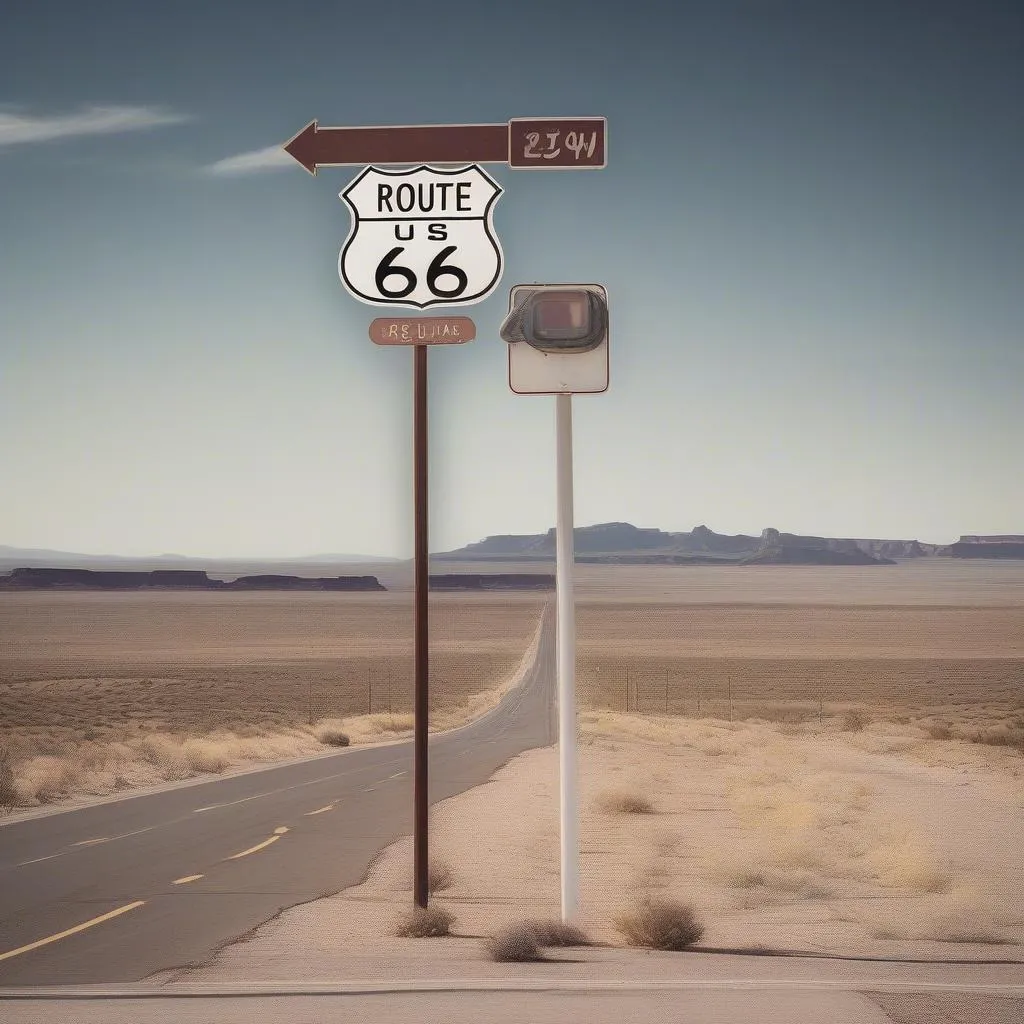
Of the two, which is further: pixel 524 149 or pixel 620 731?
pixel 620 731

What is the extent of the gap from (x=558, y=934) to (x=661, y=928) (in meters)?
0.69

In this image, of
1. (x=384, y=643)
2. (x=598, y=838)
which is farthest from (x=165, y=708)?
Answer: (x=384, y=643)

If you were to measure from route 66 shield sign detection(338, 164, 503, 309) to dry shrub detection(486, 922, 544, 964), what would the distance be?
4095 mm

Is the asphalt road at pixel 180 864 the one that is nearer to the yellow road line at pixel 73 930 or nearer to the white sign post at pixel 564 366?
the yellow road line at pixel 73 930

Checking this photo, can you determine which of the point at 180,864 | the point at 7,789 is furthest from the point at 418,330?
the point at 7,789

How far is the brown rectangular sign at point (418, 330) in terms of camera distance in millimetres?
7797

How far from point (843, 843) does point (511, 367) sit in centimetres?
968

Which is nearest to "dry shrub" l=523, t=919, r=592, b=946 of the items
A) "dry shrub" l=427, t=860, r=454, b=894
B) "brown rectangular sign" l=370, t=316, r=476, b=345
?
A: "dry shrub" l=427, t=860, r=454, b=894

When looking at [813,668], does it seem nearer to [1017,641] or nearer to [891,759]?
[1017,641]

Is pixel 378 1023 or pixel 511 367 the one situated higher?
pixel 511 367

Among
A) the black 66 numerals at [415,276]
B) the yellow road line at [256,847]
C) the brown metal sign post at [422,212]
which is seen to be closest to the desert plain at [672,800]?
the yellow road line at [256,847]

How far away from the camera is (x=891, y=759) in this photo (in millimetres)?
27859

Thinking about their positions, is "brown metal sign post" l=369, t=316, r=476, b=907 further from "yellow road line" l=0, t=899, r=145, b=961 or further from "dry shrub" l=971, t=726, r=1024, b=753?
"dry shrub" l=971, t=726, r=1024, b=753

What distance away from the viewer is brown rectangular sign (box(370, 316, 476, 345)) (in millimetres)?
7797
